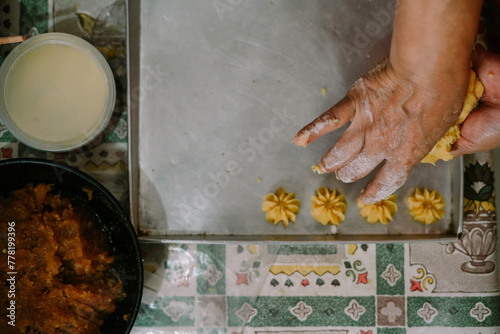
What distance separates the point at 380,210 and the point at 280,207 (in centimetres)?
22

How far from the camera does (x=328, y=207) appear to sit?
2.69 ft

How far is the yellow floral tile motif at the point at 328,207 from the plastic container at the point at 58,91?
0.49 metres

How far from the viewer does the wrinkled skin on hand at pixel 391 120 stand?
660 mm

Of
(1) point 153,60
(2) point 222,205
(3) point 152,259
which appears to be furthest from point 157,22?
(3) point 152,259

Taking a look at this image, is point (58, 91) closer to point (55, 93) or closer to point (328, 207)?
point (55, 93)

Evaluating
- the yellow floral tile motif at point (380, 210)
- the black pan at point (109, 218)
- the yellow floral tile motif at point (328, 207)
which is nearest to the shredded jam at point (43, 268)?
the black pan at point (109, 218)

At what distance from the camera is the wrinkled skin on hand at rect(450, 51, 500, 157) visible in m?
0.72

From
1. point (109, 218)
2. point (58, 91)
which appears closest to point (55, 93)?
point (58, 91)

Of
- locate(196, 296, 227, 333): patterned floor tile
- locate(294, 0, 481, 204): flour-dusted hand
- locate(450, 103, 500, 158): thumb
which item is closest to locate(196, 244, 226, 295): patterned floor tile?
locate(196, 296, 227, 333): patterned floor tile

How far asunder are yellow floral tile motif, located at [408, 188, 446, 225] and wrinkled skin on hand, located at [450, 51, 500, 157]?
133 mm

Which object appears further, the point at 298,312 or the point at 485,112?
the point at 298,312

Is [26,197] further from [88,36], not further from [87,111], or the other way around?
[88,36]

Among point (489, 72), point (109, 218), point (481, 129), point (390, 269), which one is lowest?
point (390, 269)

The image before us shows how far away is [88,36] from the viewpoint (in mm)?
865
